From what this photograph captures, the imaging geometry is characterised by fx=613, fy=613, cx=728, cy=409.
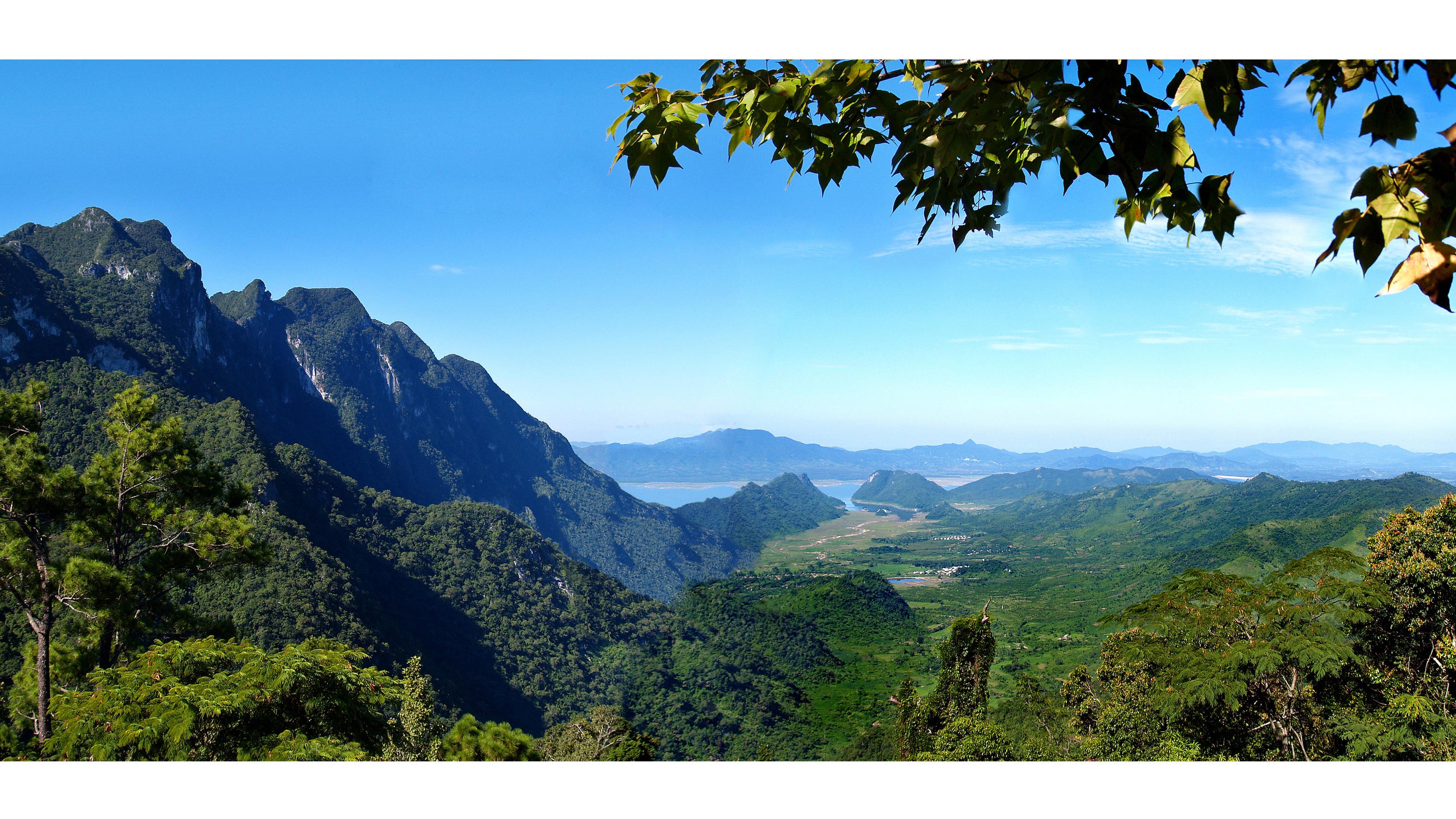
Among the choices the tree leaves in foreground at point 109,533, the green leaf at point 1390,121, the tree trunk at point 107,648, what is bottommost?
the tree trunk at point 107,648

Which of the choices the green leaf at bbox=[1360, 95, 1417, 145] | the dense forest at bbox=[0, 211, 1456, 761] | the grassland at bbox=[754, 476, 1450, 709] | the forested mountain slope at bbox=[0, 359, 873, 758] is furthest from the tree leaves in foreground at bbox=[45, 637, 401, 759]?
the forested mountain slope at bbox=[0, 359, 873, 758]

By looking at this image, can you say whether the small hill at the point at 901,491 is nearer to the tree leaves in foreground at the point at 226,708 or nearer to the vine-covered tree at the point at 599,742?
the vine-covered tree at the point at 599,742

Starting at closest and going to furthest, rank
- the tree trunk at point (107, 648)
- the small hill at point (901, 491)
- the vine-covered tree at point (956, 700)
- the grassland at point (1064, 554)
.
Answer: the tree trunk at point (107, 648), the vine-covered tree at point (956, 700), the grassland at point (1064, 554), the small hill at point (901, 491)

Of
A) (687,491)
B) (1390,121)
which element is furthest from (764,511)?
(1390,121)

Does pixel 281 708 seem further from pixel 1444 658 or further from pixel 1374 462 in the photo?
pixel 1374 462

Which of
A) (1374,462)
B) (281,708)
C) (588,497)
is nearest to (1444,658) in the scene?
(281,708)

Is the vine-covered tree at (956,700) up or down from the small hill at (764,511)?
up

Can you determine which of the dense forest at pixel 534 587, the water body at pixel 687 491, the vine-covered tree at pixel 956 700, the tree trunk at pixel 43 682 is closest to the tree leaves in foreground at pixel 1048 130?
the dense forest at pixel 534 587
